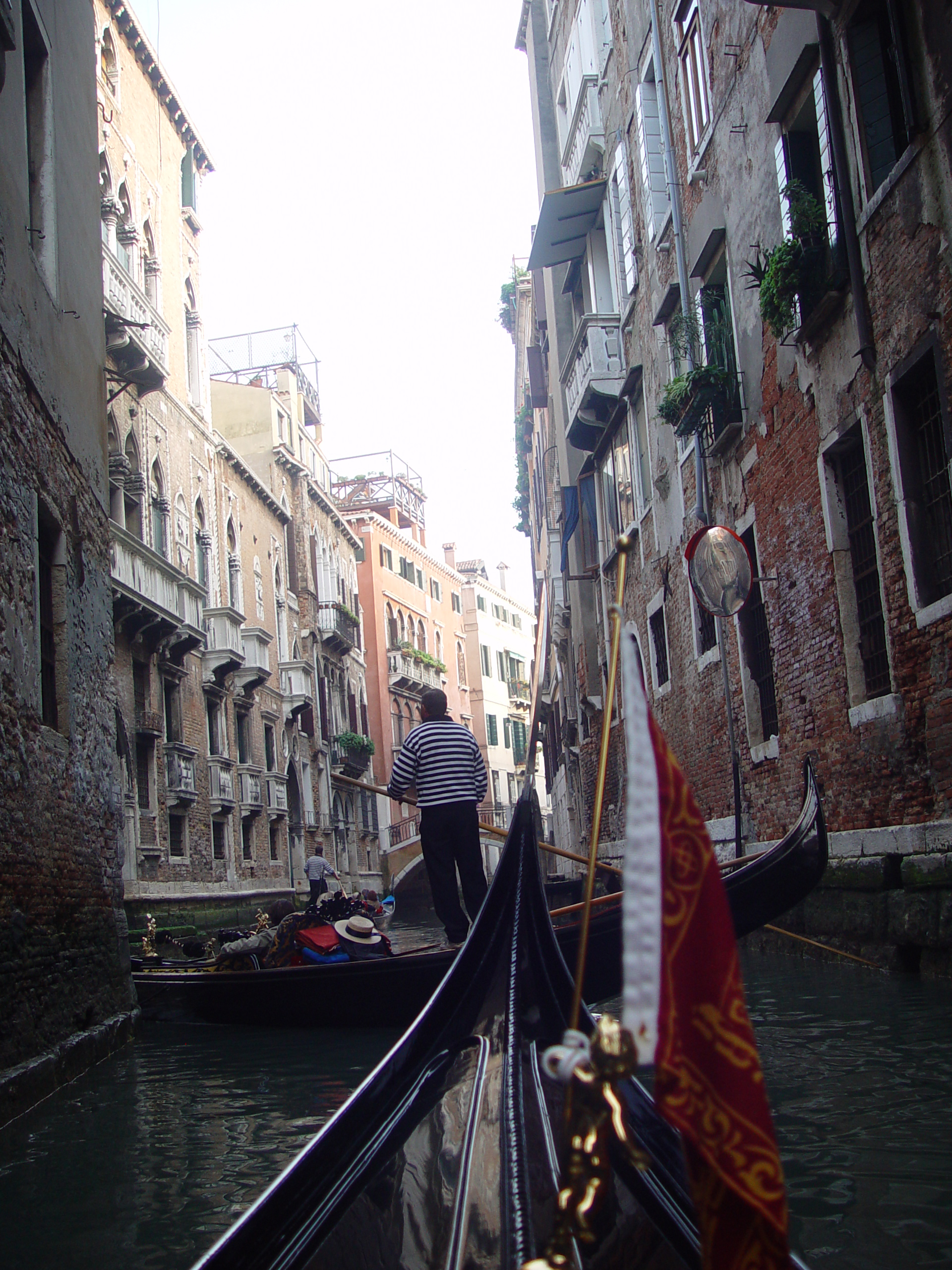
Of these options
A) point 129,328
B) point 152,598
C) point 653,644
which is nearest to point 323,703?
point 152,598

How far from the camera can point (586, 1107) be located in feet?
3.17

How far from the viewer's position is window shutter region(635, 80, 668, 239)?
890 centimetres

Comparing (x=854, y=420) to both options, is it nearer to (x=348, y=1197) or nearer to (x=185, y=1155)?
(x=185, y=1155)

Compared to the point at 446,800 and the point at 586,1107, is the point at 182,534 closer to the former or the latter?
the point at 446,800

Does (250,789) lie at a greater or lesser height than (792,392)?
lesser

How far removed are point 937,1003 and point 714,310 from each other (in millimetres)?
5015

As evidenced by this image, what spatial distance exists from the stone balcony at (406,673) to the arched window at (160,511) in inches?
573

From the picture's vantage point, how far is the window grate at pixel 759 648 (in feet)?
23.9

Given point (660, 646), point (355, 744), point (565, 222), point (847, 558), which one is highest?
point (565, 222)

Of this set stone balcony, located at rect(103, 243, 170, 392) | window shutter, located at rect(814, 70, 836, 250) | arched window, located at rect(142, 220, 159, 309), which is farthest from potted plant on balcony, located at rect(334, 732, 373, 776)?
window shutter, located at rect(814, 70, 836, 250)

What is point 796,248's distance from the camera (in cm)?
561

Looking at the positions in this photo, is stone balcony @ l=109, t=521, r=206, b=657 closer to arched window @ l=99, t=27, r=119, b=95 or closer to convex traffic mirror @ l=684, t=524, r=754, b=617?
arched window @ l=99, t=27, r=119, b=95

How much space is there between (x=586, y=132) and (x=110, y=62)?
524cm

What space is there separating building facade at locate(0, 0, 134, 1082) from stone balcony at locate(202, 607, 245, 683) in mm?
7448
